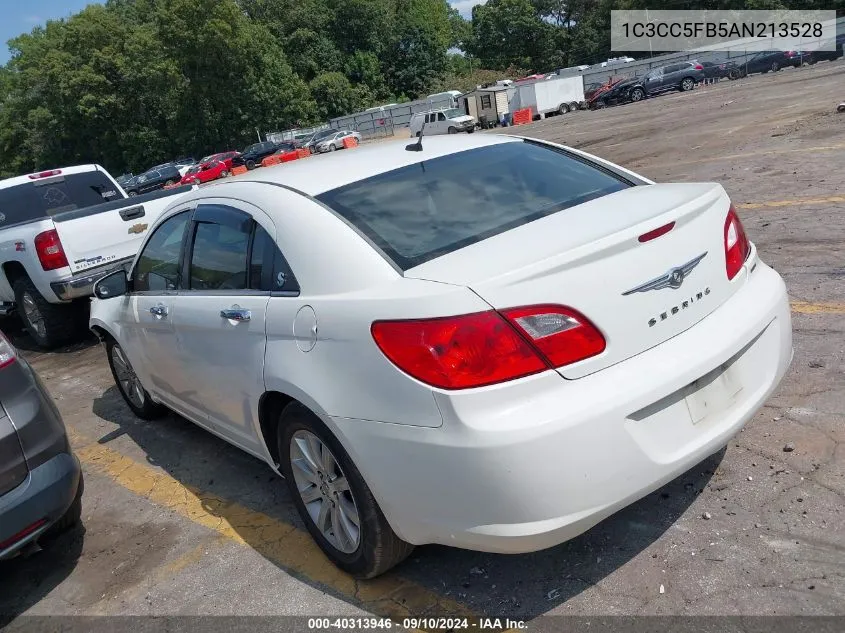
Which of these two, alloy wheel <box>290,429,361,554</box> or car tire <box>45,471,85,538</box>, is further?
car tire <box>45,471,85,538</box>

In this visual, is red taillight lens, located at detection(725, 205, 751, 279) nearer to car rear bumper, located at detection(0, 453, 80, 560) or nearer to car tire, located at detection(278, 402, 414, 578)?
car tire, located at detection(278, 402, 414, 578)

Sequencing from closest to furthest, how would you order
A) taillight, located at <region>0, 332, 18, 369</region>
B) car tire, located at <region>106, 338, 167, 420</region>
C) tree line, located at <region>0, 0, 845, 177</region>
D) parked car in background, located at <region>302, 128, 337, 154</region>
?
taillight, located at <region>0, 332, 18, 369</region>
car tire, located at <region>106, 338, 167, 420</region>
parked car in background, located at <region>302, 128, 337, 154</region>
tree line, located at <region>0, 0, 845, 177</region>

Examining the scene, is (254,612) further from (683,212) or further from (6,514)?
(683,212)

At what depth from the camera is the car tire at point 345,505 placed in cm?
277

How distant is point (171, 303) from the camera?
13.0ft

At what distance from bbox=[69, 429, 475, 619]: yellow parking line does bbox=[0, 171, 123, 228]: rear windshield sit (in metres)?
4.57

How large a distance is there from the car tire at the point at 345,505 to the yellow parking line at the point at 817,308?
3.31 metres

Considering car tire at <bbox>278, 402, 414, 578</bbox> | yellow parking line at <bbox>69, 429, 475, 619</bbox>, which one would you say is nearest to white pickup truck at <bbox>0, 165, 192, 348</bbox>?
yellow parking line at <bbox>69, 429, 475, 619</bbox>

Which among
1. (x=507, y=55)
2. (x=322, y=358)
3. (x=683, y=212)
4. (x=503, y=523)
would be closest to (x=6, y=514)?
(x=322, y=358)

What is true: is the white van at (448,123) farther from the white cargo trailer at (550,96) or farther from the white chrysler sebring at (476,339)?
the white chrysler sebring at (476,339)

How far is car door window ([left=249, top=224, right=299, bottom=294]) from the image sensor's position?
9.91 ft

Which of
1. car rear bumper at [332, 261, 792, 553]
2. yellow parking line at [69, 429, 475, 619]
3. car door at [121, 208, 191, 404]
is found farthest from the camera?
car door at [121, 208, 191, 404]

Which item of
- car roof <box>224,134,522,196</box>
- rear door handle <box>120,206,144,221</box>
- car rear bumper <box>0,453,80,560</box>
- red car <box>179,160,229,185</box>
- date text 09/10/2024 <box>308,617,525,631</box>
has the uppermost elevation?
car roof <box>224,134,522,196</box>

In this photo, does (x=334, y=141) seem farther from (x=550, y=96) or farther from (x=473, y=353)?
(x=473, y=353)
